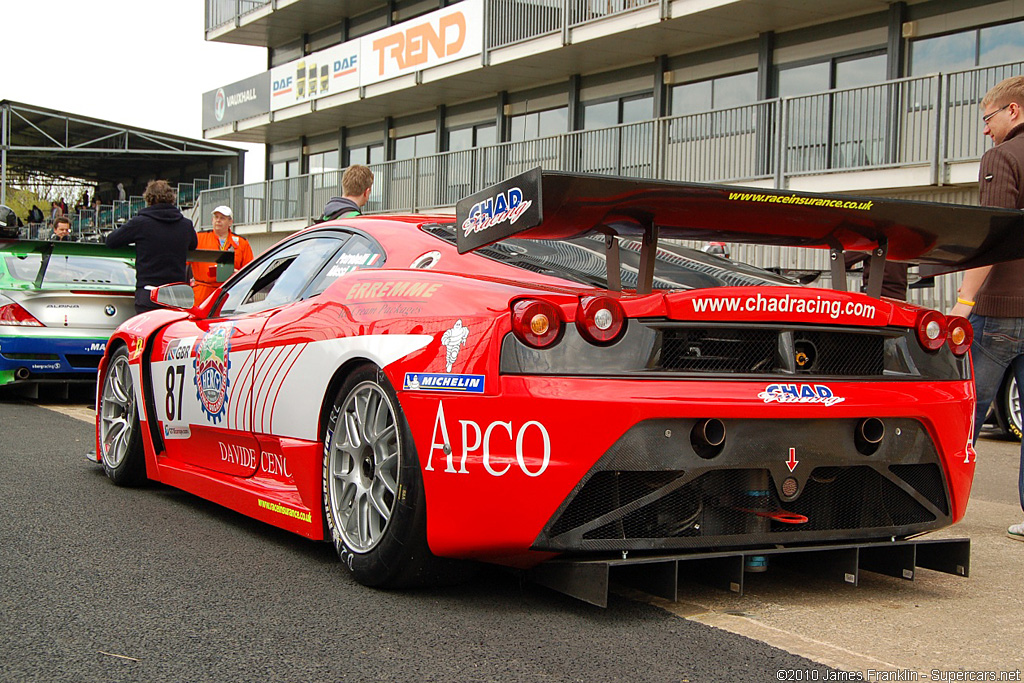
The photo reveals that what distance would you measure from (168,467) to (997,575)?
3.51m

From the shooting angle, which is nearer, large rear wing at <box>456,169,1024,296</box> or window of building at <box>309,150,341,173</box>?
large rear wing at <box>456,169,1024,296</box>

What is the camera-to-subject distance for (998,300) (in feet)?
15.8

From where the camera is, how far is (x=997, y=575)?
408 centimetres

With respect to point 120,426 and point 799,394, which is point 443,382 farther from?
point 120,426

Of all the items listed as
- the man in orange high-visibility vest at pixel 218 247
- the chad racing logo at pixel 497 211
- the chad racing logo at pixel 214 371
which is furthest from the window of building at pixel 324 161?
the chad racing logo at pixel 497 211

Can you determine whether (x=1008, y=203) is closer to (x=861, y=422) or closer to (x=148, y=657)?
(x=861, y=422)

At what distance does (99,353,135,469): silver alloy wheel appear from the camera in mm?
5777

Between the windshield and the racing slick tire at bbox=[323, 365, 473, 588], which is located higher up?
the windshield

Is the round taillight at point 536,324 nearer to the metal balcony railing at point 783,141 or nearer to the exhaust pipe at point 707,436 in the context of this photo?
the exhaust pipe at point 707,436

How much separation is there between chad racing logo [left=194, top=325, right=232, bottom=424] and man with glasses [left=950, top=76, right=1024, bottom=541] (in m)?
3.05

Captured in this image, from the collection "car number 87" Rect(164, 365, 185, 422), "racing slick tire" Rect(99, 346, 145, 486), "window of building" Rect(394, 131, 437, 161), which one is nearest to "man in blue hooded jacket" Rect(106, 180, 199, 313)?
"racing slick tire" Rect(99, 346, 145, 486)

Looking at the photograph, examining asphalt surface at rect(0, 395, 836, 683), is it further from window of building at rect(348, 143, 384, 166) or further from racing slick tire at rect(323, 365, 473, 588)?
window of building at rect(348, 143, 384, 166)

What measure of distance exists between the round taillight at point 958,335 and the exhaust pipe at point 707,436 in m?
0.98

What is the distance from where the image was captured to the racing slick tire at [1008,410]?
8773mm
